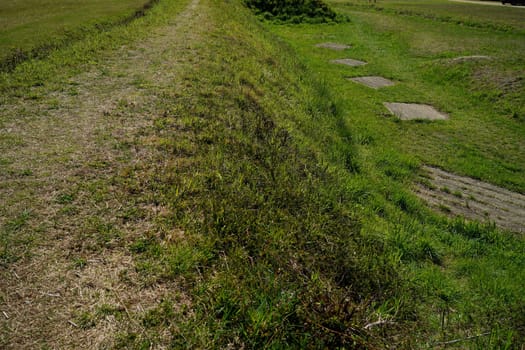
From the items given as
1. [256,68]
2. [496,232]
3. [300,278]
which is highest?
[256,68]

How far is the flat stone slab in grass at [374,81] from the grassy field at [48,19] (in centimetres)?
1056

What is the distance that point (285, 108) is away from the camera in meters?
8.62

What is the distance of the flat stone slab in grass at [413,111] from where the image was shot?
10758 mm

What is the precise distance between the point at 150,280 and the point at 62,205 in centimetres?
149

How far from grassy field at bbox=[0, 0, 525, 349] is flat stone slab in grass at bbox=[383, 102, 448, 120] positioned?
595mm

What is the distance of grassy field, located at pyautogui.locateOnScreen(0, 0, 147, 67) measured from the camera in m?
10.1

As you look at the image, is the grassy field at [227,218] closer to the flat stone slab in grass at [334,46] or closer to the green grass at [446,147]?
the green grass at [446,147]

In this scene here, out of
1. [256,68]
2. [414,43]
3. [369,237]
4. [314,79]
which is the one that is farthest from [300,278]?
[414,43]

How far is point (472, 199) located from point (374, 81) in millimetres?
8212

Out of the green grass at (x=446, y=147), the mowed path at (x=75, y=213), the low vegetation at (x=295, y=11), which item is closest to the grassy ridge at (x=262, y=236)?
the mowed path at (x=75, y=213)

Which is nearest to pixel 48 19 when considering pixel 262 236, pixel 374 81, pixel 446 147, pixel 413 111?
pixel 374 81

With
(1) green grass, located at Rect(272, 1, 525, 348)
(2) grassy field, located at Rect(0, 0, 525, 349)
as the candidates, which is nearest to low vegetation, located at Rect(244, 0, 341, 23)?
(1) green grass, located at Rect(272, 1, 525, 348)

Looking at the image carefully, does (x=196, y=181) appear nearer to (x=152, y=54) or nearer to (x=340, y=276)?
(x=340, y=276)

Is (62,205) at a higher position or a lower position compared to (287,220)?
higher
